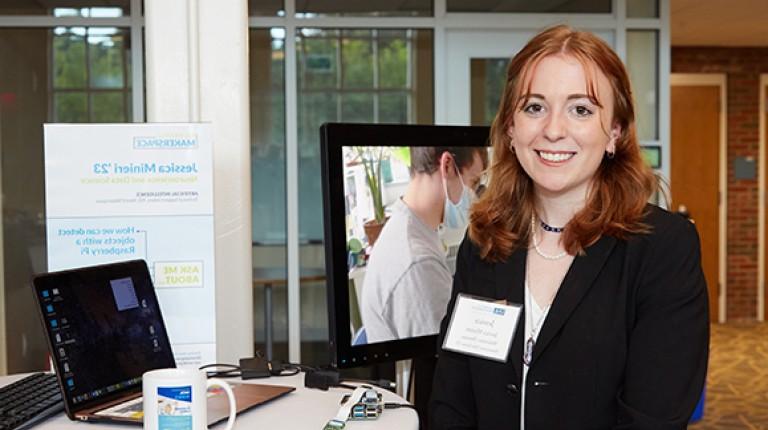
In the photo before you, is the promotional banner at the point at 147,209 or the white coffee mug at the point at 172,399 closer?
the white coffee mug at the point at 172,399

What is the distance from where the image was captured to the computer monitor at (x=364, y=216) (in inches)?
Result: 91.9

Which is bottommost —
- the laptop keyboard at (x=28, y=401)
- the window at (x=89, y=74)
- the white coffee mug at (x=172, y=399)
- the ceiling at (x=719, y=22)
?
the laptop keyboard at (x=28, y=401)

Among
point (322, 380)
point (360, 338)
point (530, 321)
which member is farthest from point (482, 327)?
point (360, 338)

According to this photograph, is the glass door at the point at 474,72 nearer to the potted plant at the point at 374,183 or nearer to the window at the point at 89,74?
the window at the point at 89,74

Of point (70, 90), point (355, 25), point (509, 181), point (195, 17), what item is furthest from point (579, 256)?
point (70, 90)

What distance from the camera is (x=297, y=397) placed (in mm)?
1874

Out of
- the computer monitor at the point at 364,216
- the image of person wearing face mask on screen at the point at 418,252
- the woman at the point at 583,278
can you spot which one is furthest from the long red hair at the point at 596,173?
the image of person wearing face mask on screen at the point at 418,252

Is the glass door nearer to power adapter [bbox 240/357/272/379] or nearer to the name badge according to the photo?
power adapter [bbox 240/357/272/379]

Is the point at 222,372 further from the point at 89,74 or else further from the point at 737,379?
the point at 737,379

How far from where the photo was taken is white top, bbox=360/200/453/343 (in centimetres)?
249

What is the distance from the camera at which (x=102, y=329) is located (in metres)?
1.77

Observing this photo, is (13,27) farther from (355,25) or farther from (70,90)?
(355,25)

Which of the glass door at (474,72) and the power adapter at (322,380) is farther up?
the glass door at (474,72)

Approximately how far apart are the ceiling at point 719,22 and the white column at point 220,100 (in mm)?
5696
